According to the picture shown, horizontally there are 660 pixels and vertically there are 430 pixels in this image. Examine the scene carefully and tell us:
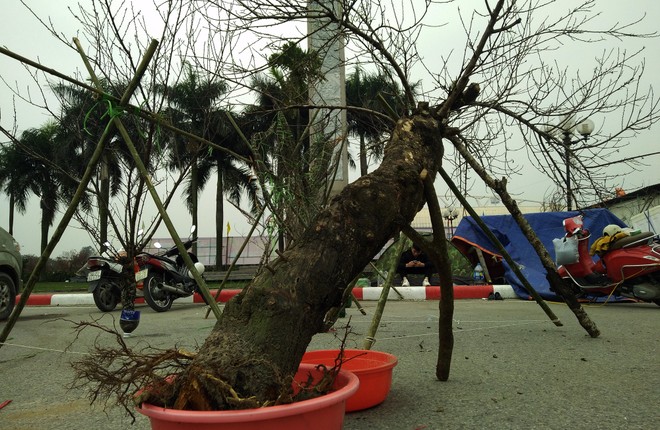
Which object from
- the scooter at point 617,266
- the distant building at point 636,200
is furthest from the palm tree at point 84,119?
the scooter at point 617,266

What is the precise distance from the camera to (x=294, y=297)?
4.61 ft

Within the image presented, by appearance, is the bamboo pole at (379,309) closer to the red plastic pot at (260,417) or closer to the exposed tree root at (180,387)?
the exposed tree root at (180,387)

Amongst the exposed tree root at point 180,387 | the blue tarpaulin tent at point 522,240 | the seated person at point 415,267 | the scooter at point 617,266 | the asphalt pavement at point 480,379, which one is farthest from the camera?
the seated person at point 415,267

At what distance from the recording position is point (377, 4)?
9.66 ft

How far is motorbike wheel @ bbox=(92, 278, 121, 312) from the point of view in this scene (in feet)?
24.6

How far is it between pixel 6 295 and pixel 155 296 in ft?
6.66

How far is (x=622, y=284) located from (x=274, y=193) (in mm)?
5182

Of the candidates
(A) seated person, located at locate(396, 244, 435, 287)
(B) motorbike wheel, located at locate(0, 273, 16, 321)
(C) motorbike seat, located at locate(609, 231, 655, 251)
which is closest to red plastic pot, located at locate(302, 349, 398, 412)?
(B) motorbike wheel, located at locate(0, 273, 16, 321)

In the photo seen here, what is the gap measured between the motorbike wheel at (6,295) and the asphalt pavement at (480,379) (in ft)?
4.01

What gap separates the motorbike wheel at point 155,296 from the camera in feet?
24.5

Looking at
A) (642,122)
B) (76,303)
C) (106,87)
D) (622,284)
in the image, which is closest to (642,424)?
(642,122)

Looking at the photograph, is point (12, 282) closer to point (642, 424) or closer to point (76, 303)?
point (76, 303)

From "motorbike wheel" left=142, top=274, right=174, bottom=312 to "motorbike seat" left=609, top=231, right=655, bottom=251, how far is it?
6.48 metres

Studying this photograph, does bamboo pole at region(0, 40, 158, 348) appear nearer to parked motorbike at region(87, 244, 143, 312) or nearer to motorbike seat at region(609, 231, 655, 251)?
parked motorbike at region(87, 244, 143, 312)
